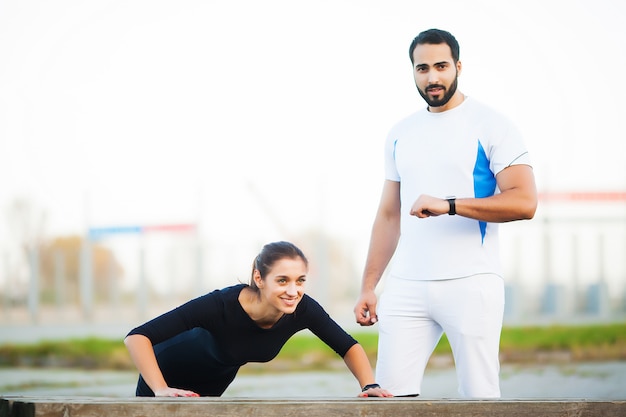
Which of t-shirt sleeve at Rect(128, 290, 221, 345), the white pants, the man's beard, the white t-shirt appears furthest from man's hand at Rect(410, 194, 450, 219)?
t-shirt sleeve at Rect(128, 290, 221, 345)

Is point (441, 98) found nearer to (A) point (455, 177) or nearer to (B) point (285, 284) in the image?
(A) point (455, 177)

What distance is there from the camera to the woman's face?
346 centimetres

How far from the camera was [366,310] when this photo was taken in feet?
12.2

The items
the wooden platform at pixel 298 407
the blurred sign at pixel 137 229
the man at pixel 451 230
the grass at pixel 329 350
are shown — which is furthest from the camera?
the blurred sign at pixel 137 229

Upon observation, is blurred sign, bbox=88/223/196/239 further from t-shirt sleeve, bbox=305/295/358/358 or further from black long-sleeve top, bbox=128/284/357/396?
t-shirt sleeve, bbox=305/295/358/358

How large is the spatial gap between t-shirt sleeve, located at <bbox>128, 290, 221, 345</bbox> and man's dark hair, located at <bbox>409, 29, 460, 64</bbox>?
1208 mm

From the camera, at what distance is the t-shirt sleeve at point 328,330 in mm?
3586

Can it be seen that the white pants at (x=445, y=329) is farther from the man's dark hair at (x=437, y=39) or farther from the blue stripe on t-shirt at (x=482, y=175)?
the man's dark hair at (x=437, y=39)

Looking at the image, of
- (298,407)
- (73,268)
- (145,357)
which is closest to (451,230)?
(298,407)

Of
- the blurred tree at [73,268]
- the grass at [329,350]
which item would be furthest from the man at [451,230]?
the blurred tree at [73,268]

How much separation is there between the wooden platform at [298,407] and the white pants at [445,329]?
57cm

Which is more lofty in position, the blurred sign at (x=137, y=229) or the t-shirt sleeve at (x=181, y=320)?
the blurred sign at (x=137, y=229)

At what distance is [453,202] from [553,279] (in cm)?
929

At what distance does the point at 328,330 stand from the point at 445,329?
447mm
